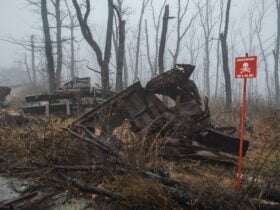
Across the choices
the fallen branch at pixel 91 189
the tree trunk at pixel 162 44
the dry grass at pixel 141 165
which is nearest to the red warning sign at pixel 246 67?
the dry grass at pixel 141 165

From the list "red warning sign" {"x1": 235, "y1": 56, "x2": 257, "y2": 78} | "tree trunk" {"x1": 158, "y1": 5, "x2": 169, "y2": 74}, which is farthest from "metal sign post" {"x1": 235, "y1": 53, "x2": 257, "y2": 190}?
"tree trunk" {"x1": 158, "y1": 5, "x2": 169, "y2": 74}

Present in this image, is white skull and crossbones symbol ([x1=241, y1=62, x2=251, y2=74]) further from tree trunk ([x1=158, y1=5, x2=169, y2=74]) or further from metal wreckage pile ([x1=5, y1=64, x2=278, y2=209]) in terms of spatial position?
tree trunk ([x1=158, y1=5, x2=169, y2=74])

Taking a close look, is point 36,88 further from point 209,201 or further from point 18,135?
point 209,201

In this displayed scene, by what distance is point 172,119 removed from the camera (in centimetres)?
681

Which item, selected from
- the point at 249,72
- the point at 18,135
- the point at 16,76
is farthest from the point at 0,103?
the point at 16,76

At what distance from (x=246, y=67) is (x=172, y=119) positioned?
226 centimetres

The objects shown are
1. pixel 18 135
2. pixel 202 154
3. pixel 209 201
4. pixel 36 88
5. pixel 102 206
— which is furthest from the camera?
pixel 36 88

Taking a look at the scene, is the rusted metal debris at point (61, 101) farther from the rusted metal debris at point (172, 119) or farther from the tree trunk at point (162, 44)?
the tree trunk at point (162, 44)

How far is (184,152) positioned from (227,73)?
12034mm

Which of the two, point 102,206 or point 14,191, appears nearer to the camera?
point 102,206

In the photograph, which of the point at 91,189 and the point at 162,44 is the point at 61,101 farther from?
the point at 91,189

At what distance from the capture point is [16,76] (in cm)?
6794

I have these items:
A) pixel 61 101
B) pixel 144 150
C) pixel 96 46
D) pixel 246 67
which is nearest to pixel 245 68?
pixel 246 67

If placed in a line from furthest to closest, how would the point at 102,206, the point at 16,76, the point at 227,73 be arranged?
the point at 16,76
the point at 227,73
the point at 102,206
